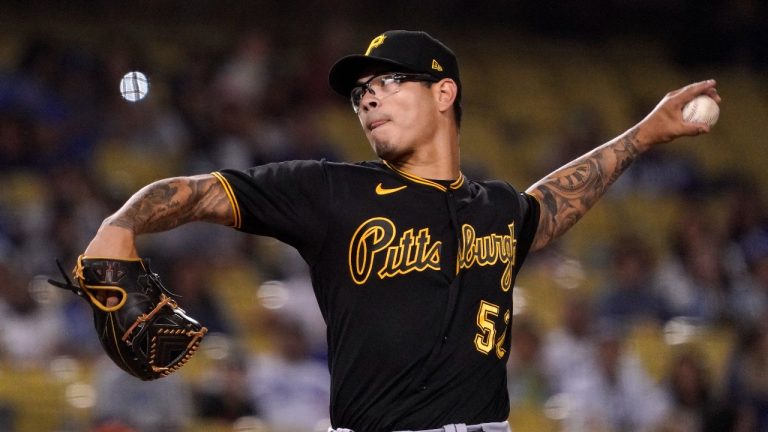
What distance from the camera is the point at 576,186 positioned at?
390 cm

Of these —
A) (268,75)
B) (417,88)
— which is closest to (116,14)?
(268,75)

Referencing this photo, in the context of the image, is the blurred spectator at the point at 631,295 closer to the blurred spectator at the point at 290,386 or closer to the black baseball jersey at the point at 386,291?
the blurred spectator at the point at 290,386

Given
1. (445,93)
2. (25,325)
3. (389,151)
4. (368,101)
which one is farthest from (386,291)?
(25,325)

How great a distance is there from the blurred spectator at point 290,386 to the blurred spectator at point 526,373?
1114 mm

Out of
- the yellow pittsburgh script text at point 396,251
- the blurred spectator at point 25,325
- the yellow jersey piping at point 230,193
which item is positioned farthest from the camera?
the blurred spectator at point 25,325

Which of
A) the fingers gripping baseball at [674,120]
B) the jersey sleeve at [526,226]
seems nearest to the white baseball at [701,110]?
the fingers gripping baseball at [674,120]

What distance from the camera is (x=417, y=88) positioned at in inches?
138

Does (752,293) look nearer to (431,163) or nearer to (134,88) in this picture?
(431,163)

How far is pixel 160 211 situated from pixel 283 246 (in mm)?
4611

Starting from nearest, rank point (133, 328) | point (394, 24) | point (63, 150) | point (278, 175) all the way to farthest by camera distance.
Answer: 1. point (133, 328)
2. point (278, 175)
3. point (63, 150)
4. point (394, 24)

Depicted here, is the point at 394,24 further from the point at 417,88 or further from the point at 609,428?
the point at 417,88

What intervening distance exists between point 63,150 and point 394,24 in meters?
4.37

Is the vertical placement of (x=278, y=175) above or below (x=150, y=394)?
above

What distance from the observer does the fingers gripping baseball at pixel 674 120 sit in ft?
13.0
